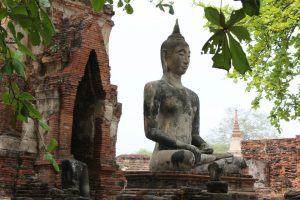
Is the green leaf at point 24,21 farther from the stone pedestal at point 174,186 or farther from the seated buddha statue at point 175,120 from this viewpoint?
the seated buddha statue at point 175,120

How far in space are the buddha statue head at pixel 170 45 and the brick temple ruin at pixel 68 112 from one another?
3.12 metres

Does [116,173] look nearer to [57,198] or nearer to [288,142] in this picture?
[57,198]

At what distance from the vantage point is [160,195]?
6.09 meters

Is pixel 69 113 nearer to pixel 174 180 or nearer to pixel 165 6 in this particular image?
pixel 174 180

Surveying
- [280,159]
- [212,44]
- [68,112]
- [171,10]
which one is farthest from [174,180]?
[280,159]

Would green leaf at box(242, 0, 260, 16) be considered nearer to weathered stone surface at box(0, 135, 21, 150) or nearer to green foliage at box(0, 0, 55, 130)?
green foliage at box(0, 0, 55, 130)

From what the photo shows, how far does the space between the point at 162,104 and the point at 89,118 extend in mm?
4329

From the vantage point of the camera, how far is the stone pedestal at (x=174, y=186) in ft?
19.2

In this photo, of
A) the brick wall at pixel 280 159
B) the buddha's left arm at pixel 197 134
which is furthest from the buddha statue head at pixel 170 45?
the brick wall at pixel 280 159

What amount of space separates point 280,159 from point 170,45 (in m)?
10.1

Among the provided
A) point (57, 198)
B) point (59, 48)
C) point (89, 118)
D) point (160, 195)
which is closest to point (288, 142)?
point (89, 118)

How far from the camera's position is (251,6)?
1.75 m

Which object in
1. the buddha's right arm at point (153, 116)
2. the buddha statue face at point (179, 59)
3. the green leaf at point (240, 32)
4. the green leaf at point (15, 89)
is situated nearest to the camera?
the green leaf at point (240, 32)

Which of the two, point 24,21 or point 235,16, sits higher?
point 24,21
